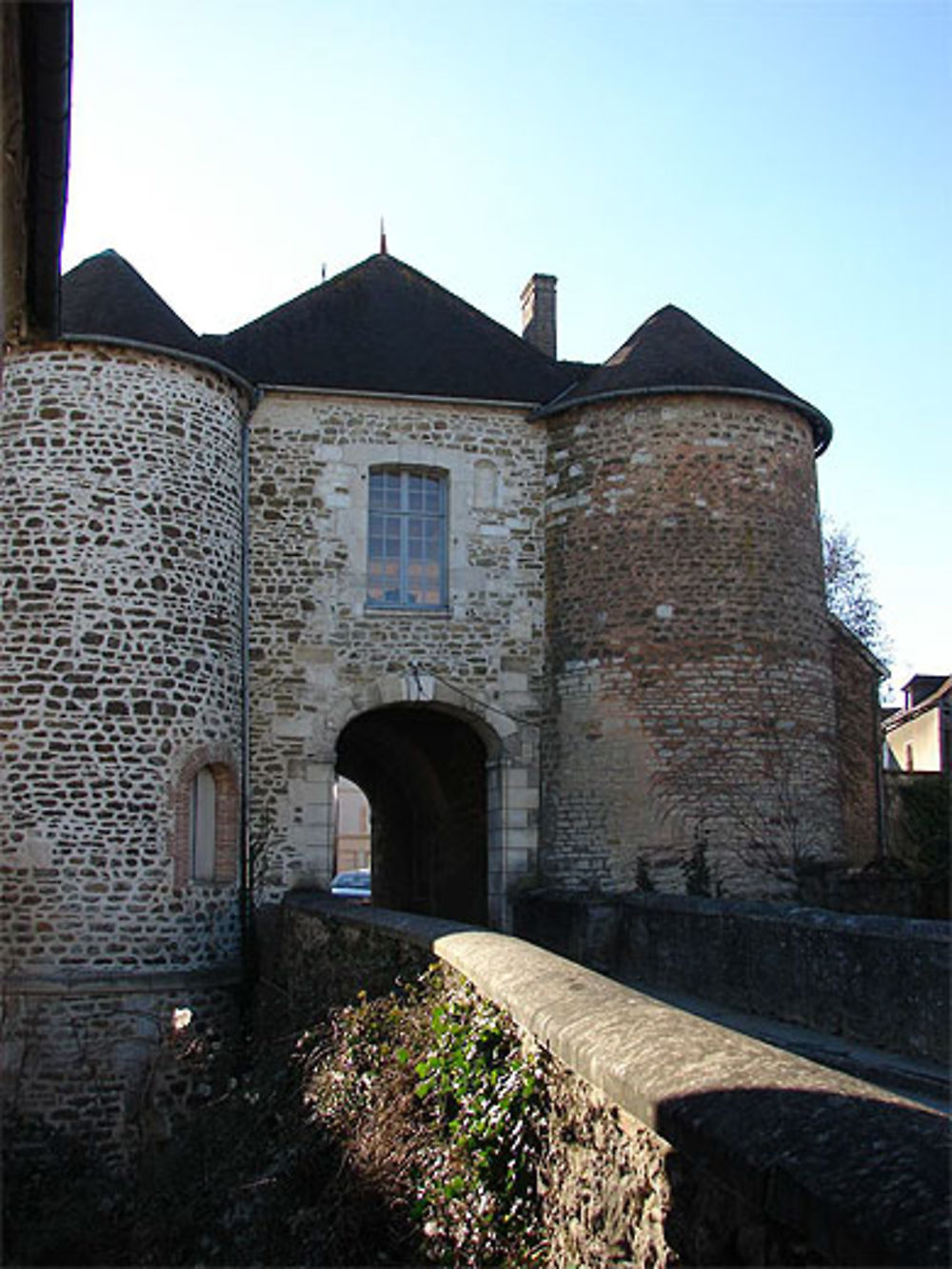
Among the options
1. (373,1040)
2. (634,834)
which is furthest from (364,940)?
(634,834)

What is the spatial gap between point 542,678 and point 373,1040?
7.33 m

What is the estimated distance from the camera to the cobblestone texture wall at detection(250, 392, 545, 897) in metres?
13.4

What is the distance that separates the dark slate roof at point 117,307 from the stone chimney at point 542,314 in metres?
6.32

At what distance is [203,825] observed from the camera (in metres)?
12.5

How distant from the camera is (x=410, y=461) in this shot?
46.4 feet

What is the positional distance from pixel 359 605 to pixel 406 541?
3.02 feet

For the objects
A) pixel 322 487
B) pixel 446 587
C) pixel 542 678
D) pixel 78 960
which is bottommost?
pixel 78 960

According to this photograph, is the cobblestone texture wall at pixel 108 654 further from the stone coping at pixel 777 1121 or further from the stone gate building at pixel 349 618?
the stone coping at pixel 777 1121

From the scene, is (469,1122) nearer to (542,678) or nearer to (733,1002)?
(733,1002)

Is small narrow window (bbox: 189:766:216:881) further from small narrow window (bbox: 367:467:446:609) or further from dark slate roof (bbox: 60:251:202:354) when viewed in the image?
dark slate roof (bbox: 60:251:202:354)

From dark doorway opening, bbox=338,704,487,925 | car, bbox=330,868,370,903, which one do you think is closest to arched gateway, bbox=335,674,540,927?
dark doorway opening, bbox=338,704,487,925

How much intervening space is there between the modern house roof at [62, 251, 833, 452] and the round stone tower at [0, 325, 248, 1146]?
38.4 inches

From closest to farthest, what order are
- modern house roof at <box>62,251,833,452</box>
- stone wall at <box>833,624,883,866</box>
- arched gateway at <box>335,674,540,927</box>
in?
modern house roof at <box>62,251,833,452</box>, arched gateway at <box>335,674,540,927</box>, stone wall at <box>833,624,883,866</box>

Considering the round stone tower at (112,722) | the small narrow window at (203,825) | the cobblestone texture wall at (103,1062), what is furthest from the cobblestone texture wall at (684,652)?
the cobblestone texture wall at (103,1062)
